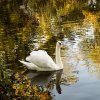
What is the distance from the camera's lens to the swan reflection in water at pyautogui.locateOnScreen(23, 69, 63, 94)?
608 inches

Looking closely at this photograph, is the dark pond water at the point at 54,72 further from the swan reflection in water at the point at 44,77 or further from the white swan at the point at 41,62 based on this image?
the white swan at the point at 41,62

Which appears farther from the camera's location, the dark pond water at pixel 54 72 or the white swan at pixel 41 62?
the white swan at pixel 41 62

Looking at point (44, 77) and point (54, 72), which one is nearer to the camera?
point (44, 77)

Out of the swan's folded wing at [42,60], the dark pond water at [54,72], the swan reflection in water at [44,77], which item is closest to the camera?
the dark pond water at [54,72]

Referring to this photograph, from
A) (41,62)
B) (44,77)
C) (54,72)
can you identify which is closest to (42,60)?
(41,62)

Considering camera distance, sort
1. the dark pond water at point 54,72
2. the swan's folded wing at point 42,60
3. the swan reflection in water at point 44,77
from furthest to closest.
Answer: the swan's folded wing at point 42,60 < the swan reflection in water at point 44,77 < the dark pond water at point 54,72

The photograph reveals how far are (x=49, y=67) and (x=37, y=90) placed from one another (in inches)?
113

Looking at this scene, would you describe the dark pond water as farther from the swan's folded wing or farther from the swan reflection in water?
the swan's folded wing

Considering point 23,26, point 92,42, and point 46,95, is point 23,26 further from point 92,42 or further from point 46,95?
point 46,95

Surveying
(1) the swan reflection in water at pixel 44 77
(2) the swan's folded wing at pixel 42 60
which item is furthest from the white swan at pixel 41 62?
(1) the swan reflection in water at pixel 44 77

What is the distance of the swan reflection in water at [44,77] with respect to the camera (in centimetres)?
1544

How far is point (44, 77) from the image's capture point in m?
16.5

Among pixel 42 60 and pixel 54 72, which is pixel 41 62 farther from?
pixel 54 72

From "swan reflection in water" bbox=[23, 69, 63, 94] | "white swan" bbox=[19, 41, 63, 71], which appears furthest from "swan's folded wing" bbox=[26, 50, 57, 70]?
"swan reflection in water" bbox=[23, 69, 63, 94]
